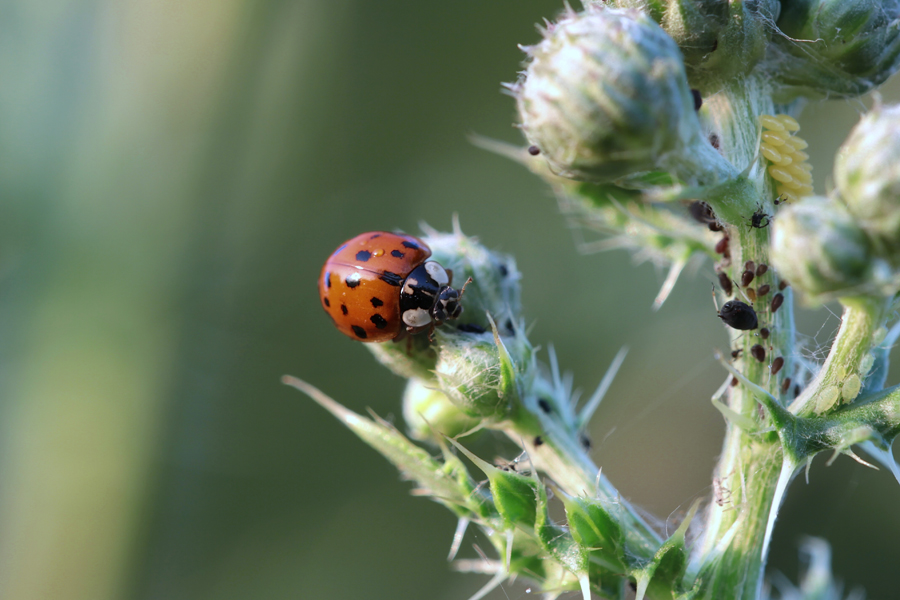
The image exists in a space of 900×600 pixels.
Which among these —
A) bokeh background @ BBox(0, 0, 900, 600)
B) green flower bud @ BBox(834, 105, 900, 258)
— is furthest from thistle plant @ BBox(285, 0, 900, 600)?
bokeh background @ BBox(0, 0, 900, 600)

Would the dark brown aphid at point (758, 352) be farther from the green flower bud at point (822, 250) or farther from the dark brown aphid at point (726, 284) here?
the green flower bud at point (822, 250)

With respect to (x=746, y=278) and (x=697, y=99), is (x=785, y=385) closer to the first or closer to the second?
(x=746, y=278)

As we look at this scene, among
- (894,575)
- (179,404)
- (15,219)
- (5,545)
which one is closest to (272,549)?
(179,404)

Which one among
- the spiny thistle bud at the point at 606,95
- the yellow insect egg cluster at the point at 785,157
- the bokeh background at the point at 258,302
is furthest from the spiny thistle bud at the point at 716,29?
the bokeh background at the point at 258,302

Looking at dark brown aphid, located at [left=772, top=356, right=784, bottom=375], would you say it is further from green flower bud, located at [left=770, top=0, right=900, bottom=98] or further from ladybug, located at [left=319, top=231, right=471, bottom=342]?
ladybug, located at [left=319, top=231, right=471, bottom=342]

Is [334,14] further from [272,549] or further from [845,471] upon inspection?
[845,471]

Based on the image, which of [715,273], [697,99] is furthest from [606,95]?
[715,273]
